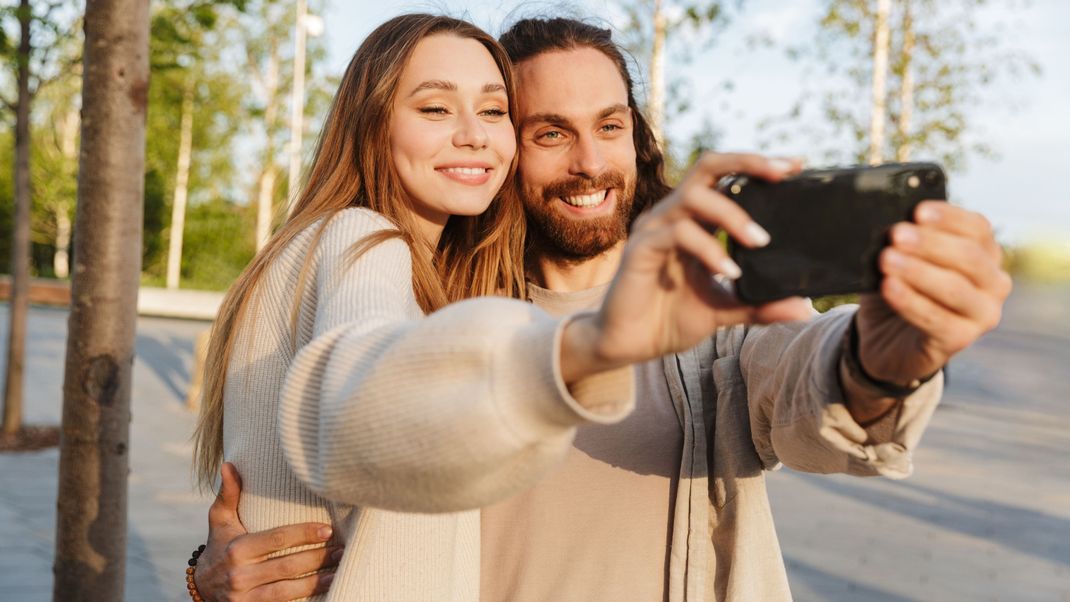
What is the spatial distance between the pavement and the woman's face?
4191mm

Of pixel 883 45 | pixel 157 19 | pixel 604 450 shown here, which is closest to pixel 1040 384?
pixel 883 45

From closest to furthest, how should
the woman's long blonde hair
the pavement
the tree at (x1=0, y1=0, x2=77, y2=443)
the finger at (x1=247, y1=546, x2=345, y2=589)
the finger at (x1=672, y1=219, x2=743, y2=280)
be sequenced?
the finger at (x1=672, y1=219, x2=743, y2=280) < the finger at (x1=247, y1=546, x2=345, y2=589) < the woman's long blonde hair < the pavement < the tree at (x1=0, y1=0, x2=77, y2=443)

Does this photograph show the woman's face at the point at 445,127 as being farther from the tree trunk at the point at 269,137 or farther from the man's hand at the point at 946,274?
the tree trunk at the point at 269,137

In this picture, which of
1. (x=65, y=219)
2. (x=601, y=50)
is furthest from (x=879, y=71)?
(x=65, y=219)

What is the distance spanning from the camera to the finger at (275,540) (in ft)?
5.70

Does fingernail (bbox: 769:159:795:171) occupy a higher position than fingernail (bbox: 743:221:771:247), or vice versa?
fingernail (bbox: 769:159:795:171)

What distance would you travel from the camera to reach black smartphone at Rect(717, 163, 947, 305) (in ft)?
3.46

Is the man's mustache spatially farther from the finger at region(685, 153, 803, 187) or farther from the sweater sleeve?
the finger at region(685, 153, 803, 187)

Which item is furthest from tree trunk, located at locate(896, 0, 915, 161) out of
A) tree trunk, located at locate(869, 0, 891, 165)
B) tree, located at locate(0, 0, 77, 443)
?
tree, located at locate(0, 0, 77, 443)

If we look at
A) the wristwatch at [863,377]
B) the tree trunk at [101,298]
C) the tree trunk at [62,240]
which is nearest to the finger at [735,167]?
the wristwatch at [863,377]

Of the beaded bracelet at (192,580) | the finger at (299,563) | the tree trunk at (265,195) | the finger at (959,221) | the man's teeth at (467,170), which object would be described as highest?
the finger at (959,221)

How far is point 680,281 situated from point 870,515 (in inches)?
288

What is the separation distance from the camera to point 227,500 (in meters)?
1.84

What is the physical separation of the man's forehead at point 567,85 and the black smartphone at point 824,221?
5.09ft
